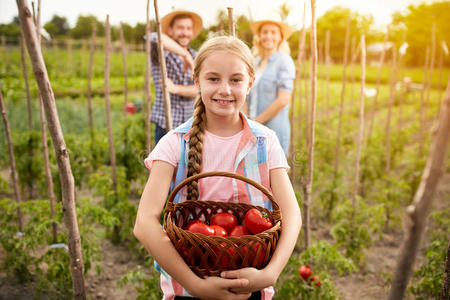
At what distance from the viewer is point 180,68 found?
7.41 feet

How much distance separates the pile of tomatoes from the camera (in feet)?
2.91

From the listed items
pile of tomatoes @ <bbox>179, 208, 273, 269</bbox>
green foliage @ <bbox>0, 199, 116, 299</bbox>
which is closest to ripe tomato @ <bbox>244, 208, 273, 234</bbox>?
pile of tomatoes @ <bbox>179, 208, 273, 269</bbox>

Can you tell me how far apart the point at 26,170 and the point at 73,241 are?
198 centimetres

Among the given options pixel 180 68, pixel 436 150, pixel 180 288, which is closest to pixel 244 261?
pixel 180 288

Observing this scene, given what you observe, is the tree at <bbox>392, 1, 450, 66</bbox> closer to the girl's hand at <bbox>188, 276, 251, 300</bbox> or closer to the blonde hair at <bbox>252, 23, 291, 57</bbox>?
the blonde hair at <bbox>252, 23, 291, 57</bbox>

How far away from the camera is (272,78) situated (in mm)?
2322

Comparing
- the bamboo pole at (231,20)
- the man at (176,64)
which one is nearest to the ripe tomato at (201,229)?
the bamboo pole at (231,20)

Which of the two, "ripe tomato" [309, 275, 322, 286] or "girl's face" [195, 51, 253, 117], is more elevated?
"girl's face" [195, 51, 253, 117]

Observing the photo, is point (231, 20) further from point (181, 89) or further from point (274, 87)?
point (274, 87)

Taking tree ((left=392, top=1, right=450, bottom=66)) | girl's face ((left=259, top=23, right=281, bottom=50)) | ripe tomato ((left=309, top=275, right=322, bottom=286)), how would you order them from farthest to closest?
1. tree ((left=392, top=1, right=450, bottom=66))
2. girl's face ((left=259, top=23, right=281, bottom=50))
3. ripe tomato ((left=309, top=275, right=322, bottom=286))

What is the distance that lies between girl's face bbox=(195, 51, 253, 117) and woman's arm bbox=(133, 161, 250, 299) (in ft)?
0.87

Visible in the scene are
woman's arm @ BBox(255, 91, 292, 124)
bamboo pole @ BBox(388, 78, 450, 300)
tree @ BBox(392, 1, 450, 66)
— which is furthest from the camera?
tree @ BBox(392, 1, 450, 66)

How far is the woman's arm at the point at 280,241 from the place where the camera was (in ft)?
3.00

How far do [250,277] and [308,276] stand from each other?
1.03m
